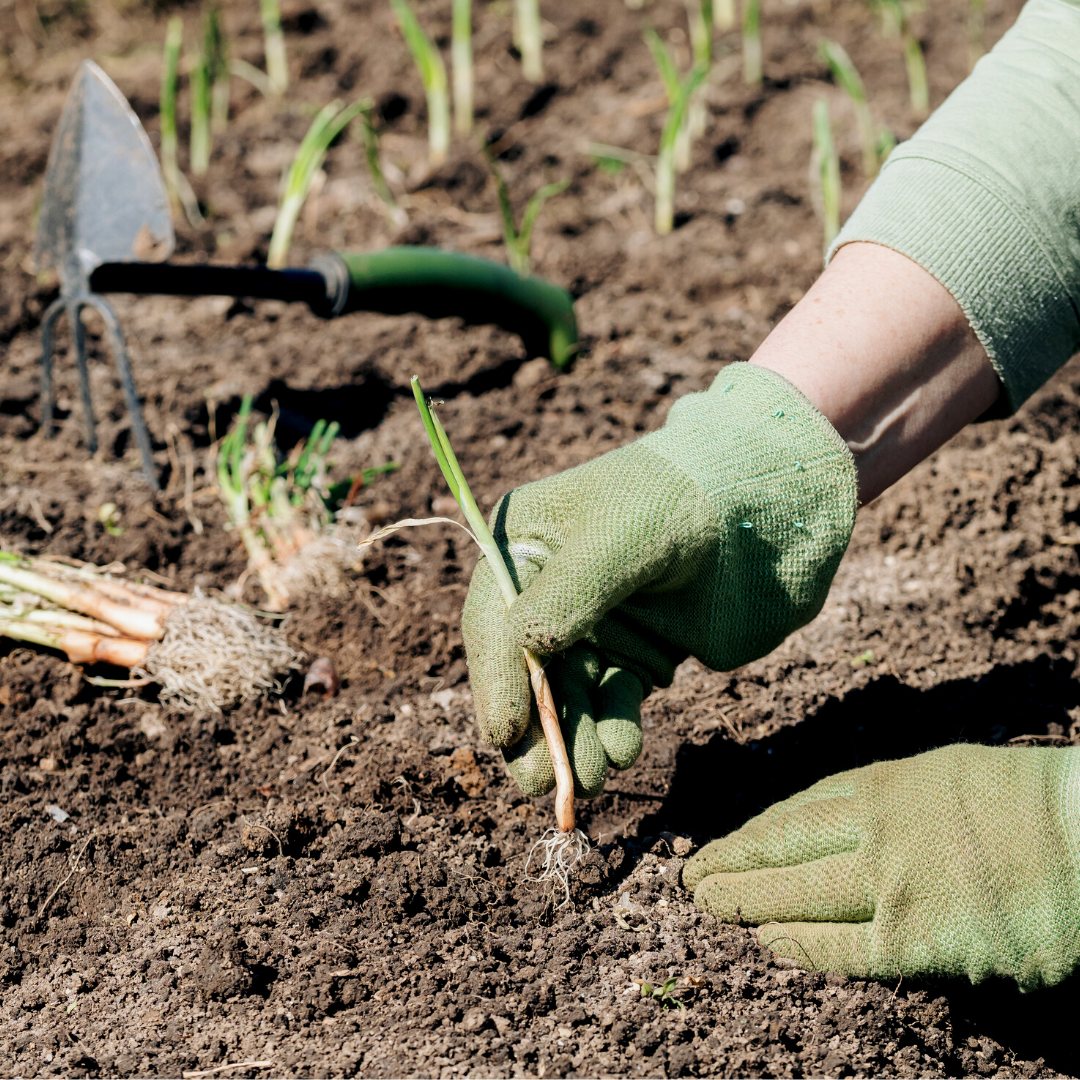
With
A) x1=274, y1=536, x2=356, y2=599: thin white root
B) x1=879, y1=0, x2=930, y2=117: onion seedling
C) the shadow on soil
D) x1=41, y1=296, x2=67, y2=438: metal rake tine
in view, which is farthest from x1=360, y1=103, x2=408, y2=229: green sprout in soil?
the shadow on soil

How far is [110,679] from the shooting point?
6.94 ft

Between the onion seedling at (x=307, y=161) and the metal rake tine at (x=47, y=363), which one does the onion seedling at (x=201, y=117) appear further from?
the metal rake tine at (x=47, y=363)

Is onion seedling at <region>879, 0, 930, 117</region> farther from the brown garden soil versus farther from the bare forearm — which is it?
the bare forearm

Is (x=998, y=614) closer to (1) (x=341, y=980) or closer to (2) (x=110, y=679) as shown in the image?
(1) (x=341, y=980)

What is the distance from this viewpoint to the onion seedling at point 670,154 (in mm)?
3273

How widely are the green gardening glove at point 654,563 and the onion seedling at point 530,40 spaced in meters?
3.07

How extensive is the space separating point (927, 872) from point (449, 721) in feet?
2.82

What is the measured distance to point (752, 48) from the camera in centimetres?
403

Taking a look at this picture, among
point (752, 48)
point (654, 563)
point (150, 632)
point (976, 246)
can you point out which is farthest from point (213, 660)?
point (752, 48)

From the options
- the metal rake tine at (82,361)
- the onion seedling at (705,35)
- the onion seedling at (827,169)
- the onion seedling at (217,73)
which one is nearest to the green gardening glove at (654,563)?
the metal rake tine at (82,361)

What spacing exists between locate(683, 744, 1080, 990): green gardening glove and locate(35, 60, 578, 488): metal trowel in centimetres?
171

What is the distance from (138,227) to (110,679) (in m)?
1.12

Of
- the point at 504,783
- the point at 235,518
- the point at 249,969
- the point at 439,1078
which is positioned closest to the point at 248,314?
the point at 235,518

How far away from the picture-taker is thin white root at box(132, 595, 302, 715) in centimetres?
198
